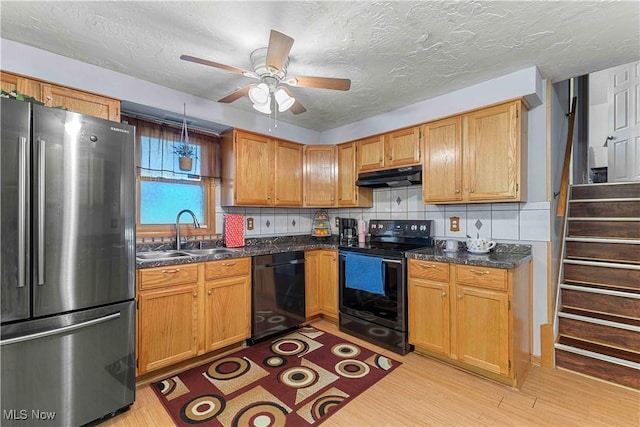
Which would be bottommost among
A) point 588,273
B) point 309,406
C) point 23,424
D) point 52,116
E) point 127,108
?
point 309,406

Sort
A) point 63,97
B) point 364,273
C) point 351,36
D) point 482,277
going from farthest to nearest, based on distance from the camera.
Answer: point 364,273, point 482,277, point 63,97, point 351,36

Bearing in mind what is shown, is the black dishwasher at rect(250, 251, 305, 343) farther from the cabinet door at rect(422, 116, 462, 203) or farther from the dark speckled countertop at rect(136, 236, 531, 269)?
the cabinet door at rect(422, 116, 462, 203)

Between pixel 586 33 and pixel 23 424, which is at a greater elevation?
pixel 586 33

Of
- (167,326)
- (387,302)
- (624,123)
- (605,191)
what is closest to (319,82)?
(387,302)

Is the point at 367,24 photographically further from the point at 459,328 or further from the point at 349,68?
the point at 459,328

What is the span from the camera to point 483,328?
2111mm

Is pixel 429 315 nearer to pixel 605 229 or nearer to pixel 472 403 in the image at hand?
pixel 472 403

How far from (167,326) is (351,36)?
2436 millimetres

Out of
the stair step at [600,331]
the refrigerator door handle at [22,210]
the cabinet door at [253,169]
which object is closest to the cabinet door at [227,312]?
the cabinet door at [253,169]

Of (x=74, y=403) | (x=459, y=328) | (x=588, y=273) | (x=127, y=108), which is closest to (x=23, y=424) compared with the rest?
(x=74, y=403)

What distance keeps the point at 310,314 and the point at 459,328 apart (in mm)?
1565

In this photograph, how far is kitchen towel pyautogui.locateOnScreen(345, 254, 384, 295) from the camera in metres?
2.65

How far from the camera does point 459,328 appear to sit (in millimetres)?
2230

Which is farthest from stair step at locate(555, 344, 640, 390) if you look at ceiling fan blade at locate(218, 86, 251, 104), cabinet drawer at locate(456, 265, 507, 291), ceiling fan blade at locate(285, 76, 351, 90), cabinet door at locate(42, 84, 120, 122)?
cabinet door at locate(42, 84, 120, 122)
